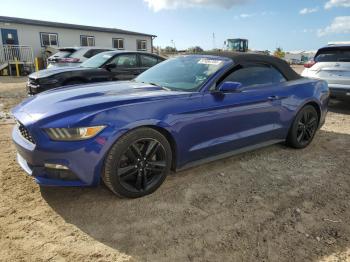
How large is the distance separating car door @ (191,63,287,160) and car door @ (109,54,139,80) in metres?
4.47

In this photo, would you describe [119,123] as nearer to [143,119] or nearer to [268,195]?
[143,119]

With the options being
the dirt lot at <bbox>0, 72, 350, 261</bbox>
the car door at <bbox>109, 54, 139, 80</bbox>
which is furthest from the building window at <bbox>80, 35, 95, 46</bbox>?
the dirt lot at <bbox>0, 72, 350, 261</bbox>

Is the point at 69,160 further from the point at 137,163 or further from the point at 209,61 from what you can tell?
the point at 209,61

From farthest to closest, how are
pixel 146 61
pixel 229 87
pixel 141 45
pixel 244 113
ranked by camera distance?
pixel 141 45 → pixel 146 61 → pixel 244 113 → pixel 229 87

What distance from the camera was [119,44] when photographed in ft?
82.0

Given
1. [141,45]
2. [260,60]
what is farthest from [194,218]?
[141,45]

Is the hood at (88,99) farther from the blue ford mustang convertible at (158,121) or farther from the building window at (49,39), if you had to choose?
the building window at (49,39)

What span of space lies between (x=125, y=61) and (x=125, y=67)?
18 cm

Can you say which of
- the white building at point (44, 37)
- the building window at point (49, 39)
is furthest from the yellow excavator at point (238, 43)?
the building window at point (49, 39)

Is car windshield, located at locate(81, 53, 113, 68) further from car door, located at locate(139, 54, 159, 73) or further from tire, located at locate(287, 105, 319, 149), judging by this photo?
tire, located at locate(287, 105, 319, 149)

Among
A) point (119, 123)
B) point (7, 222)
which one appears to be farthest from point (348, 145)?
point (7, 222)

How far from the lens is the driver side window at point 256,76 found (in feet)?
13.0

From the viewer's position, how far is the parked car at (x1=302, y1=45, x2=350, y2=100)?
23.2ft

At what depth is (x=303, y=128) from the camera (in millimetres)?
4863
